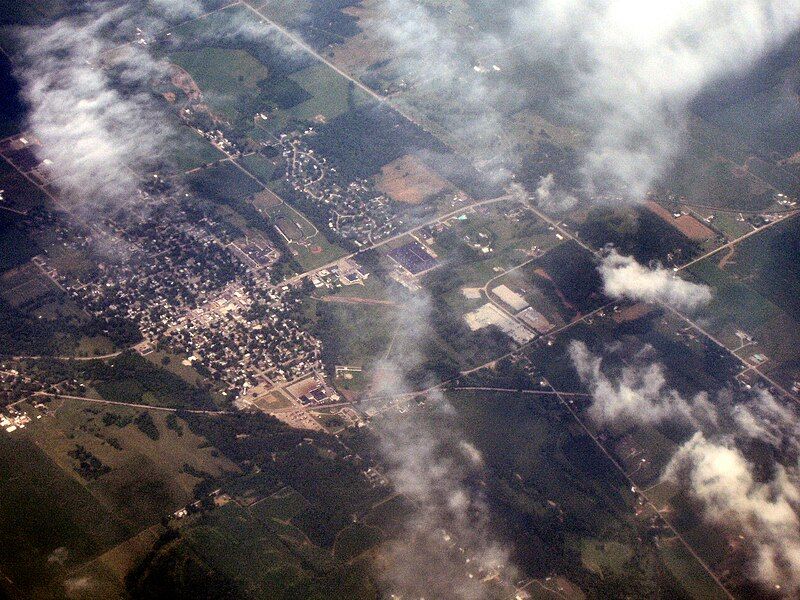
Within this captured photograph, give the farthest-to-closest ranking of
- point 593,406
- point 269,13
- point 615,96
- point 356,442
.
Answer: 1. point 269,13
2. point 615,96
3. point 593,406
4. point 356,442

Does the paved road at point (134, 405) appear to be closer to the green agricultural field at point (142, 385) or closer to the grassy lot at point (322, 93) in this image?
the green agricultural field at point (142, 385)

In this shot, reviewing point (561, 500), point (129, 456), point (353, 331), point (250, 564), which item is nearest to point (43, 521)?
point (129, 456)

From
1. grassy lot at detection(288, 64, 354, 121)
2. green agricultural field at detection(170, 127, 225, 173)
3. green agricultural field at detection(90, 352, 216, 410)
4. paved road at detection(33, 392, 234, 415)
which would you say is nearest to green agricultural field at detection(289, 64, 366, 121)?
grassy lot at detection(288, 64, 354, 121)

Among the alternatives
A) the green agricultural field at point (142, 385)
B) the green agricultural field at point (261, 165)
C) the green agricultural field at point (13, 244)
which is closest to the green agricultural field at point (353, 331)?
the green agricultural field at point (142, 385)

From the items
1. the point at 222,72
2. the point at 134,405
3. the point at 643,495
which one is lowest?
the point at 643,495

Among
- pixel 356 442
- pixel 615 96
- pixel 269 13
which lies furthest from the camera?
pixel 269 13

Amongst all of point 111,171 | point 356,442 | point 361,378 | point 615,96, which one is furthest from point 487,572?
point 615,96

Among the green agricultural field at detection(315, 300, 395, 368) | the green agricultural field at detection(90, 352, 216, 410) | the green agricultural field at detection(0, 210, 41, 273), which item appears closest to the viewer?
the green agricultural field at detection(90, 352, 216, 410)

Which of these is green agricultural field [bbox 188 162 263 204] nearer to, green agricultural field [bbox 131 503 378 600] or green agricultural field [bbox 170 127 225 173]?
green agricultural field [bbox 170 127 225 173]

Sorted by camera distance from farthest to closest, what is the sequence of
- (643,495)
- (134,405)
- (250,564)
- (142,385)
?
(142,385)
(134,405)
(643,495)
(250,564)

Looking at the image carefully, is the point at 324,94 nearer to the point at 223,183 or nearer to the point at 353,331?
the point at 223,183

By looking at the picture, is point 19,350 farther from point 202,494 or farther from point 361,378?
point 361,378
